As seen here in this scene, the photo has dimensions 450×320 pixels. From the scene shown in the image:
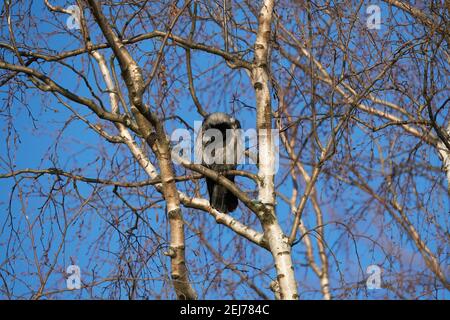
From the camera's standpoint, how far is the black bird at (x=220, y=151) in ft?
22.2

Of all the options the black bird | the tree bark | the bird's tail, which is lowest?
the tree bark

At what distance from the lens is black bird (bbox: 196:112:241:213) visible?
22.2 ft

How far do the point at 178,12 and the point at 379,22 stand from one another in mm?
1415

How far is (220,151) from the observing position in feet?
22.7

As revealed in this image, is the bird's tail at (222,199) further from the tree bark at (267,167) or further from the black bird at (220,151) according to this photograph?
the tree bark at (267,167)

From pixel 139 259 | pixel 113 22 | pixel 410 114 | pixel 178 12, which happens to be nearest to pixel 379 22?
pixel 410 114

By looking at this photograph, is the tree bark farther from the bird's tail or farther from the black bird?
the bird's tail

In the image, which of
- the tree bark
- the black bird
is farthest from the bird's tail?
the tree bark

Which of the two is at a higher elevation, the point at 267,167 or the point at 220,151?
the point at 220,151

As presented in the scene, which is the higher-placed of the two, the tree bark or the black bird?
the black bird

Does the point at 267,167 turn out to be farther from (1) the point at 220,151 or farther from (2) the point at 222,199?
(1) the point at 220,151

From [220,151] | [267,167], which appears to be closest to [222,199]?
[220,151]

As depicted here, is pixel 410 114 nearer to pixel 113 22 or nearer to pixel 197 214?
pixel 197 214
